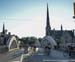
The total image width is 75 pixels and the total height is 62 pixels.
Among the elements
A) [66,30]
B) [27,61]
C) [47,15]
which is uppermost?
[47,15]

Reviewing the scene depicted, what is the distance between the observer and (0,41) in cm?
5834

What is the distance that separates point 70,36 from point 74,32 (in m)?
3.09

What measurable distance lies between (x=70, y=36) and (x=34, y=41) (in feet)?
76.6

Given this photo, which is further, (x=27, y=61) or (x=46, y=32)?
(x=46, y=32)

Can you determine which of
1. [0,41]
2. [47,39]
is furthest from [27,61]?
[47,39]

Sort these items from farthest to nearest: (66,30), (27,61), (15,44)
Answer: (66,30)
(15,44)
(27,61)

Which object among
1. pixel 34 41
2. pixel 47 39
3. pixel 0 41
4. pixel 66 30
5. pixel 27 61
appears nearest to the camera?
pixel 27 61

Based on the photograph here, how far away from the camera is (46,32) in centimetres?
10531

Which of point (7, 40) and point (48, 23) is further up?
point (48, 23)

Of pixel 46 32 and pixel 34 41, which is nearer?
pixel 46 32

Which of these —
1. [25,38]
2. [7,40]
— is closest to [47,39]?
[25,38]

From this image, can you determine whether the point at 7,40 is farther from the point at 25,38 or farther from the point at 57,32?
the point at 25,38

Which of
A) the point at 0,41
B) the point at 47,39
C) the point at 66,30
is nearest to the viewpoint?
the point at 0,41

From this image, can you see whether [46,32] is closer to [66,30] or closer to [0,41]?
[66,30]
